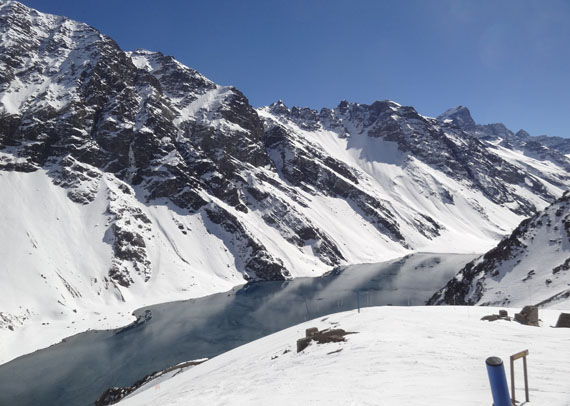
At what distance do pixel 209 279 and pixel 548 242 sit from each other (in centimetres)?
9304

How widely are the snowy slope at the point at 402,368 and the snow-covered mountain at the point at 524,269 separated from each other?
25.3 m

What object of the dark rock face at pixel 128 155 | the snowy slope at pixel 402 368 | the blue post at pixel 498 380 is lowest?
the snowy slope at pixel 402 368

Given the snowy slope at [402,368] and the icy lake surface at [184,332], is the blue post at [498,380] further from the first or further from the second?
the icy lake surface at [184,332]

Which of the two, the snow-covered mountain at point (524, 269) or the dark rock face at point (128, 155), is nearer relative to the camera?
the snow-covered mountain at point (524, 269)

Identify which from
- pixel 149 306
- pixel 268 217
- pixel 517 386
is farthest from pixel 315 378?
pixel 268 217

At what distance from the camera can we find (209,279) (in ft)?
389

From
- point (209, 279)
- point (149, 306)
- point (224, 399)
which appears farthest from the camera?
point (209, 279)

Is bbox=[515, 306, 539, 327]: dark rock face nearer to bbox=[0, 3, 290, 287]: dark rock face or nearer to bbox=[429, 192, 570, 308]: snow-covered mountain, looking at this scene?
bbox=[429, 192, 570, 308]: snow-covered mountain

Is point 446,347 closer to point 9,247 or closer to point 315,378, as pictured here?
point 315,378

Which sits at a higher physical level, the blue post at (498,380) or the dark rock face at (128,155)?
the dark rock face at (128,155)

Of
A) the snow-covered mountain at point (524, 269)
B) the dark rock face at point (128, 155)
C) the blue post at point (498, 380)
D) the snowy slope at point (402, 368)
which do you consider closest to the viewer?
the blue post at point (498, 380)

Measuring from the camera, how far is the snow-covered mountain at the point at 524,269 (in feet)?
145

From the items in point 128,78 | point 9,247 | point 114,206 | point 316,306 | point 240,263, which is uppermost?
point 128,78

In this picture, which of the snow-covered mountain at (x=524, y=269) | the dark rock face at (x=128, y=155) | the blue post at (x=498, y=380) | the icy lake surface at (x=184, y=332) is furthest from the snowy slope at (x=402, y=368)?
the dark rock face at (x=128, y=155)
